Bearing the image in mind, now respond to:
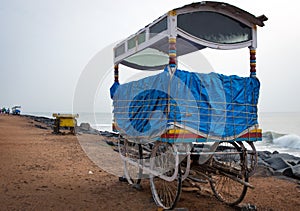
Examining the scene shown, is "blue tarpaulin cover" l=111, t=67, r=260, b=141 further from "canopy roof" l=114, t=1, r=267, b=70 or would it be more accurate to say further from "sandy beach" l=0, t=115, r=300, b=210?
"sandy beach" l=0, t=115, r=300, b=210

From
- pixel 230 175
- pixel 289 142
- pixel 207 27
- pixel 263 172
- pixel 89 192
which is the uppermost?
pixel 207 27

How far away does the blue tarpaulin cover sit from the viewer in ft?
16.6

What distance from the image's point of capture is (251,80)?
5793 mm

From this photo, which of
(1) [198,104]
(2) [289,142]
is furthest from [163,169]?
(2) [289,142]

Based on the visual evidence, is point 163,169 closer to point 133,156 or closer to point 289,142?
point 133,156

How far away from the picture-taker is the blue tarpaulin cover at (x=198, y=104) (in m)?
5.06

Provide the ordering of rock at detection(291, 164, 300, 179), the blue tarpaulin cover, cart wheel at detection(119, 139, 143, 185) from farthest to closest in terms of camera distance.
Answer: rock at detection(291, 164, 300, 179)
cart wheel at detection(119, 139, 143, 185)
the blue tarpaulin cover

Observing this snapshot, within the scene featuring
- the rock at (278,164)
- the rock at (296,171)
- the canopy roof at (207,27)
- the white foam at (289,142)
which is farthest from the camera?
the white foam at (289,142)

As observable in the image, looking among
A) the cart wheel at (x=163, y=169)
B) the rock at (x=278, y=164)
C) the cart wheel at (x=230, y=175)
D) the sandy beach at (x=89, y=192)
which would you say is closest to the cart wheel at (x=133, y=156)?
the sandy beach at (x=89, y=192)

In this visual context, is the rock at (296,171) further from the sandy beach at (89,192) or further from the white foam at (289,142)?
the white foam at (289,142)

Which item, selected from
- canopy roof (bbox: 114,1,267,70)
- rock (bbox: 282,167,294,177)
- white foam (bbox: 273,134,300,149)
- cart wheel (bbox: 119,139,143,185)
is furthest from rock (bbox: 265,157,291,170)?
white foam (bbox: 273,134,300,149)

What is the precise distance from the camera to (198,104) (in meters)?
5.26

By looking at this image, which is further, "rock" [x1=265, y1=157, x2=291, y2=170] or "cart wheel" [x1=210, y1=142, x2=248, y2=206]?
"rock" [x1=265, y1=157, x2=291, y2=170]

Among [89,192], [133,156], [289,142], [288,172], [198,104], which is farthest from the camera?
[289,142]
